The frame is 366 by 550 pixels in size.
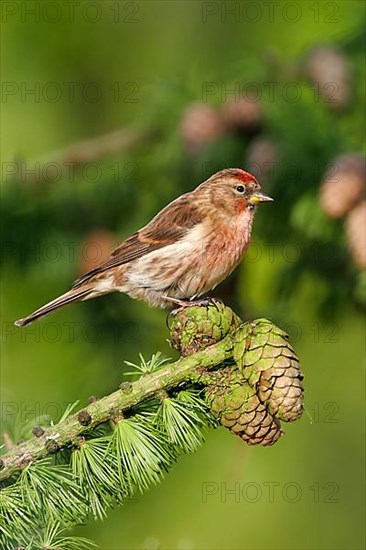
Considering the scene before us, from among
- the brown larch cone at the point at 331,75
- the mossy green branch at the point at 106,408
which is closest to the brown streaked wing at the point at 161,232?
the brown larch cone at the point at 331,75

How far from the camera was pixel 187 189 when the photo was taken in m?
4.88

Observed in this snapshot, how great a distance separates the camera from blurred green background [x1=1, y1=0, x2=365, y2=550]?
4.42 meters

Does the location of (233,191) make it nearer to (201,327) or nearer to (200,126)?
(200,126)

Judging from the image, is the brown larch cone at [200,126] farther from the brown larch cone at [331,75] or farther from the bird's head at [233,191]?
the brown larch cone at [331,75]

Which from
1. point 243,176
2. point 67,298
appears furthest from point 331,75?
point 67,298

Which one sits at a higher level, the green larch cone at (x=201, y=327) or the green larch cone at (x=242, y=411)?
the green larch cone at (x=201, y=327)

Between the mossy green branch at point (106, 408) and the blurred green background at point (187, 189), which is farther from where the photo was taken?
the blurred green background at point (187, 189)

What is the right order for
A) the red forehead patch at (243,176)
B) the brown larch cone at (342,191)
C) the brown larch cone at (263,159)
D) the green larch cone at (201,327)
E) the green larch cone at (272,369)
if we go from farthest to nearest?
the red forehead patch at (243,176) → the brown larch cone at (263,159) → the brown larch cone at (342,191) → the green larch cone at (201,327) → the green larch cone at (272,369)

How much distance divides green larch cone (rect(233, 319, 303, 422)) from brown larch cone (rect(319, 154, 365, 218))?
4.30 ft

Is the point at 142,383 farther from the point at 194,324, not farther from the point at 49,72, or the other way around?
the point at 49,72

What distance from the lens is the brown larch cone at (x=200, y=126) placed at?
173 inches

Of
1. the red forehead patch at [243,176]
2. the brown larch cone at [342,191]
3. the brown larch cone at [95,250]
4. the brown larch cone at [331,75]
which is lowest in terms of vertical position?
the brown larch cone at [95,250]

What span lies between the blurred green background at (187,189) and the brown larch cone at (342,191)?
8cm

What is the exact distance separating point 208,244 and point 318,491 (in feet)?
5.35
